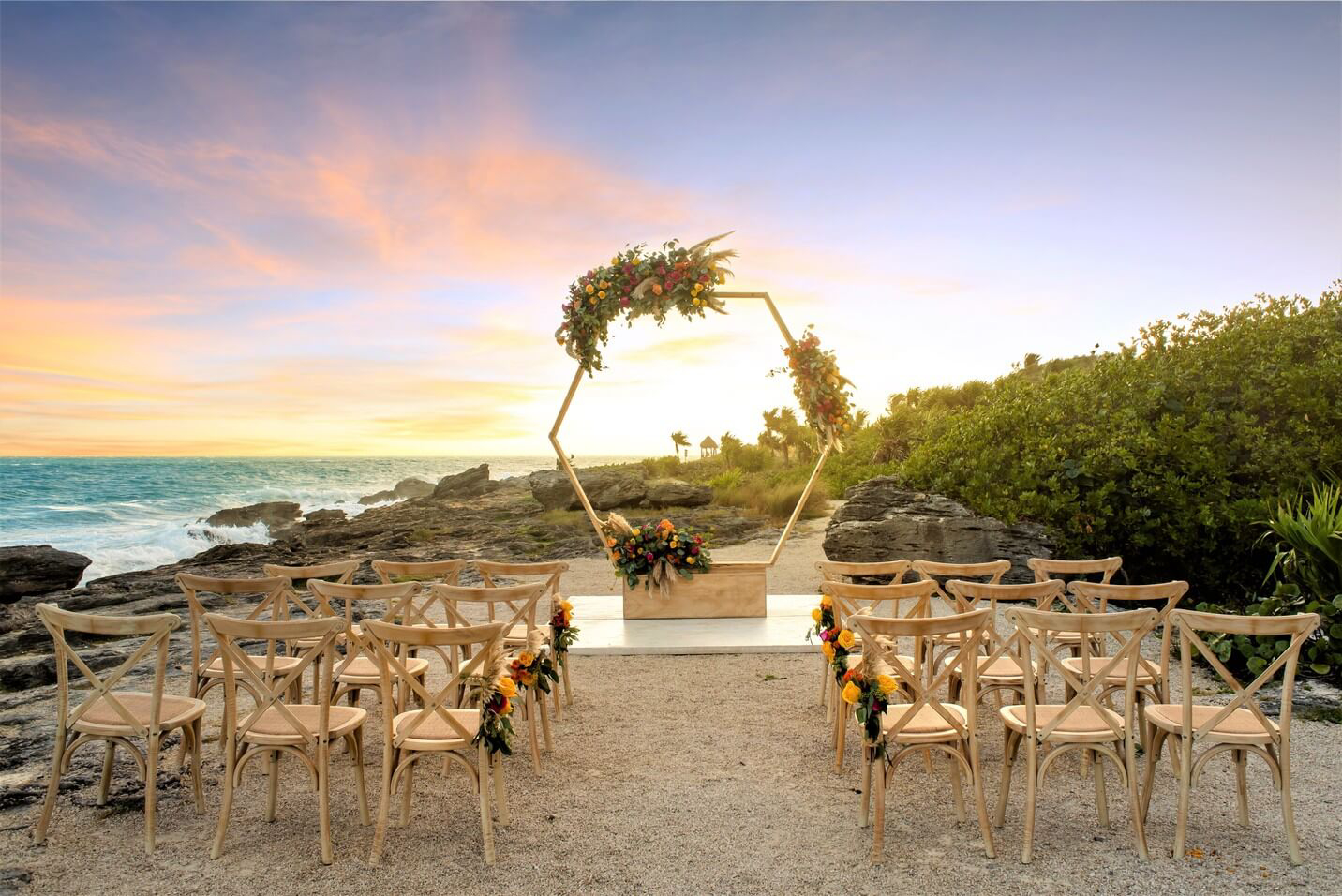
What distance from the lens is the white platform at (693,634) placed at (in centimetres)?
679

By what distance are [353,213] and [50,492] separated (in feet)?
107

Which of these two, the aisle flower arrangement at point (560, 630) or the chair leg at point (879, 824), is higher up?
the aisle flower arrangement at point (560, 630)

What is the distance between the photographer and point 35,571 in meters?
11.9

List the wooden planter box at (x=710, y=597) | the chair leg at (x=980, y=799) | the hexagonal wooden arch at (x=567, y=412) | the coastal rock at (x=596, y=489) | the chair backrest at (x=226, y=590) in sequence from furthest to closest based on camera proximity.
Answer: the coastal rock at (x=596, y=489) → the hexagonal wooden arch at (x=567, y=412) → the wooden planter box at (x=710, y=597) → the chair backrest at (x=226, y=590) → the chair leg at (x=980, y=799)

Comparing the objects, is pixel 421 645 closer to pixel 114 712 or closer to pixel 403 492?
pixel 114 712

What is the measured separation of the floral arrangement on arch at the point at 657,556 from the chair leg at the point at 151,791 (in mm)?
4500

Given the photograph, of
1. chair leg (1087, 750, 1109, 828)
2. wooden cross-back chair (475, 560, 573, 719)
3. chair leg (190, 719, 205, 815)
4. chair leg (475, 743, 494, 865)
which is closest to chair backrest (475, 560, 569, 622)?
wooden cross-back chair (475, 560, 573, 719)

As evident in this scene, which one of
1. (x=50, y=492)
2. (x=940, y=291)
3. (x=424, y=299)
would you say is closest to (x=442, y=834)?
(x=940, y=291)

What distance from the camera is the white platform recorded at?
679 centimetres

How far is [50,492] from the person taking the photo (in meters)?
35.1

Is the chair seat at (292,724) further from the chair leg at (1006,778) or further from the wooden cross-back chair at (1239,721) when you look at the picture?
the wooden cross-back chair at (1239,721)

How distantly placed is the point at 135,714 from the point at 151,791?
0.39 meters

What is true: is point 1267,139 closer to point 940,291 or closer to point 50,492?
point 940,291

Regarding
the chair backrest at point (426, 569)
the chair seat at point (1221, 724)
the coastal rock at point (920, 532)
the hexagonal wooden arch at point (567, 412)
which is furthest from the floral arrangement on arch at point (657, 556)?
the chair seat at point (1221, 724)
